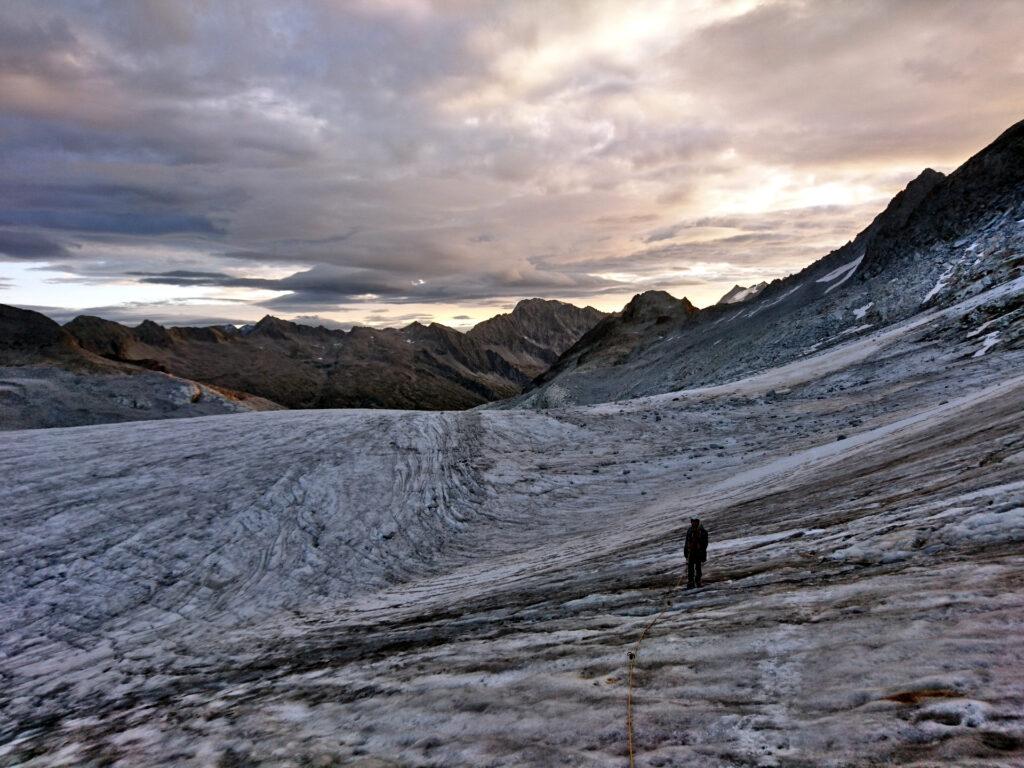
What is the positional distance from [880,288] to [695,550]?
2496 inches

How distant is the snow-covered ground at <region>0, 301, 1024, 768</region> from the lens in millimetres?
6887

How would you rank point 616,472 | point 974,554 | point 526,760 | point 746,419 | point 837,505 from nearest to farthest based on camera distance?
1. point 526,760
2. point 974,554
3. point 837,505
4. point 616,472
5. point 746,419

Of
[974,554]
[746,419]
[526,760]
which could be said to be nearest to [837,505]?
[974,554]

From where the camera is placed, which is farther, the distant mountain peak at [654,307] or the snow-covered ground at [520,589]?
the distant mountain peak at [654,307]

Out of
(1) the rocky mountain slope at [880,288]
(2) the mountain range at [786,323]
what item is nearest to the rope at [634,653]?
(2) the mountain range at [786,323]

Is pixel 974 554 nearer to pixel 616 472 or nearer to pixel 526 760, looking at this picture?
pixel 526 760

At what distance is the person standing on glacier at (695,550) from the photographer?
10852 mm

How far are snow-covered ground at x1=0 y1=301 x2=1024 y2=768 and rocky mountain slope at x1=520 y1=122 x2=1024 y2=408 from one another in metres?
21.0

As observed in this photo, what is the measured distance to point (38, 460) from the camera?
1045 inches

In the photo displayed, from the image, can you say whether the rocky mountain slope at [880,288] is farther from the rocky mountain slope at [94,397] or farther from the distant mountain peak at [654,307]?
the rocky mountain slope at [94,397]

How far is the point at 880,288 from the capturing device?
6141 cm

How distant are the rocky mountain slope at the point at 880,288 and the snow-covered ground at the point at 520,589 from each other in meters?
21.0

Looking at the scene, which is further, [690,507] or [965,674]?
[690,507]

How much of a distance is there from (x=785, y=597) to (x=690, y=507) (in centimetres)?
1129
